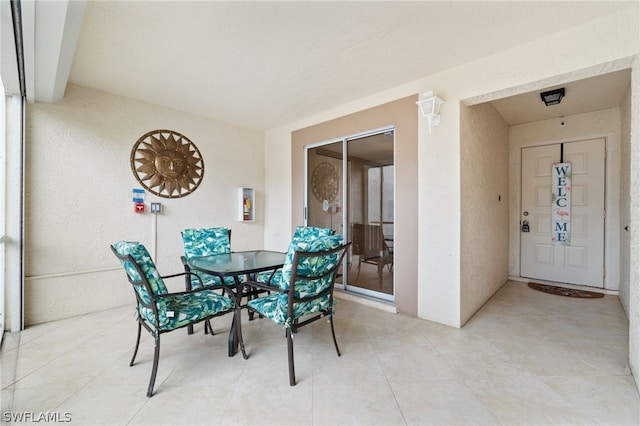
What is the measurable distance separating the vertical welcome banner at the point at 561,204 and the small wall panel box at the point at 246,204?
15.5 feet

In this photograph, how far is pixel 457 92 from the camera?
105 inches

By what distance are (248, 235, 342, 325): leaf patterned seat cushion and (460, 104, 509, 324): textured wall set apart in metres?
1.52

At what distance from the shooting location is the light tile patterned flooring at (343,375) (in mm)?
1550

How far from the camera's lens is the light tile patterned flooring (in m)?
1.55

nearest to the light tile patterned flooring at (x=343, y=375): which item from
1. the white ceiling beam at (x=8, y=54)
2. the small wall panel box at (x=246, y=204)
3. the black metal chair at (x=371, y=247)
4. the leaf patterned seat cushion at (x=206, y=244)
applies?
the leaf patterned seat cushion at (x=206, y=244)

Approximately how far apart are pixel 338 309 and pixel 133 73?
11.1ft

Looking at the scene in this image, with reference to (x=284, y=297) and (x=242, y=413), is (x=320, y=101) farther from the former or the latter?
(x=242, y=413)

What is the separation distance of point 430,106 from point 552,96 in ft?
5.50

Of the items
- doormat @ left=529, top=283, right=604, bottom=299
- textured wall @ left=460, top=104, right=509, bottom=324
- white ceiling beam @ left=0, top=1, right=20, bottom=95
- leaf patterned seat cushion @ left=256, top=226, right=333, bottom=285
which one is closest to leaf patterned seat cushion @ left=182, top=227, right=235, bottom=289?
leaf patterned seat cushion @ left=256, top=226, right=333, bottom=285

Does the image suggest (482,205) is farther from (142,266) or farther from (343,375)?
(142,266)

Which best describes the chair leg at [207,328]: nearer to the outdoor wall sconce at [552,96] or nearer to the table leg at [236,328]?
the table leg at [236,328]

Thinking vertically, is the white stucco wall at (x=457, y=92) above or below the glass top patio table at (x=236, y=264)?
above

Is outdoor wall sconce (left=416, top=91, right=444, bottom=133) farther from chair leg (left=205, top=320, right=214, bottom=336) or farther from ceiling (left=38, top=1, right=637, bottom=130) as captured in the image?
chair leg (left=205, top=320, right=214, bottom=336)

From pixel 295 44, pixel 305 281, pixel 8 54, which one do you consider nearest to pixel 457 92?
pixel 295 44
